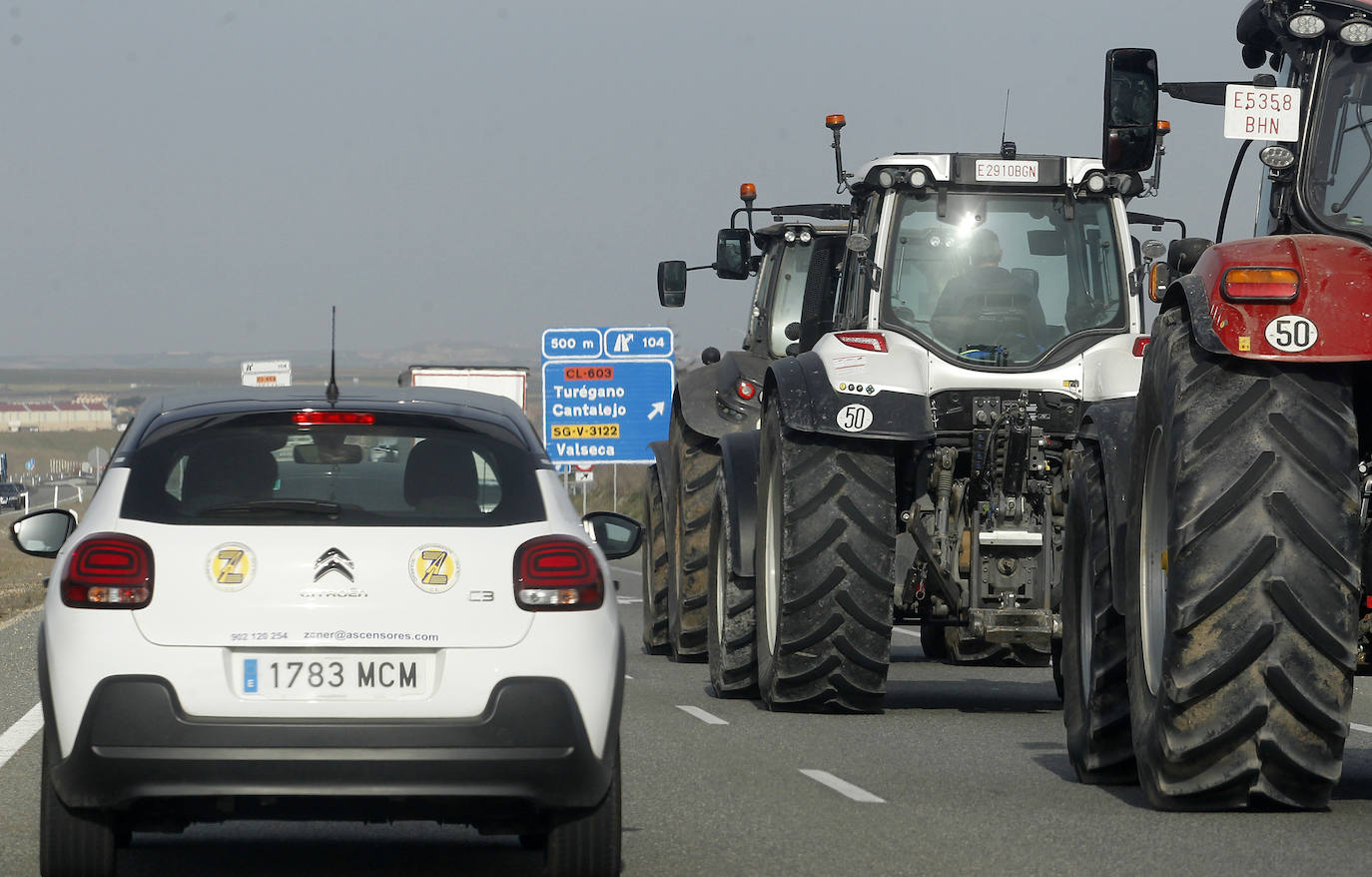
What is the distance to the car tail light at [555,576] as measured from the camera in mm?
6512

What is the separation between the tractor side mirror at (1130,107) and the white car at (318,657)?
267 cm

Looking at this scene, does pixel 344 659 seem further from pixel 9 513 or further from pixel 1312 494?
pixel 9 513

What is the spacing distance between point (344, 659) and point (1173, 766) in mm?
2996

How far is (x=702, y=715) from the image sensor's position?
519 inches

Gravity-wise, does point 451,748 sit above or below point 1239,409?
below

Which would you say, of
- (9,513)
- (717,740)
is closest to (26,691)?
(717,740)

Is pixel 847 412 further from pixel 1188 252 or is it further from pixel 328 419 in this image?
pixel 328 419

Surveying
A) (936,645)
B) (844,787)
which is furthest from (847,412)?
(936,645)

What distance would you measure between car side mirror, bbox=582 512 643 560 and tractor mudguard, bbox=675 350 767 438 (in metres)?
8.59

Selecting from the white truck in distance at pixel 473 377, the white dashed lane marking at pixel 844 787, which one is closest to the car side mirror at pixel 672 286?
the white dashed lane marking at pixel 844 787

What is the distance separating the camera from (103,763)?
6254 mm

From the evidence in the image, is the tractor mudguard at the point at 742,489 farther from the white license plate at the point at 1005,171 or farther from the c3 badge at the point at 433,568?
the c3 badge at the point at 433,568

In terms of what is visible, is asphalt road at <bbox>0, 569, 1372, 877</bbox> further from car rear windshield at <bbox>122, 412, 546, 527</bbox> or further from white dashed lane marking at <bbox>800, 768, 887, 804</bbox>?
car rear windshield at <bbox>122, 412, 546, 527</bbox>

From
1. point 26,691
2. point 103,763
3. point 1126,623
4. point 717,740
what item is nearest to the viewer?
point 103,763
